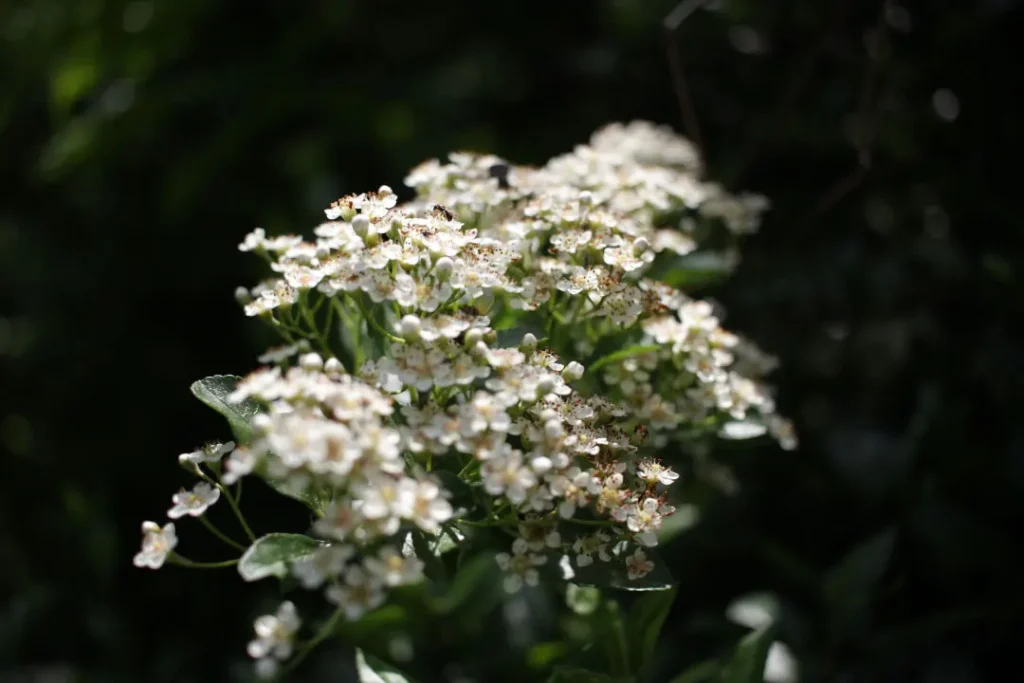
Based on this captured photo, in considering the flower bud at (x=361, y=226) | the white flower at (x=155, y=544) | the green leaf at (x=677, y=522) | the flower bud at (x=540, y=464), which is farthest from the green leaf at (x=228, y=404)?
the green leaf at (x=677, y=522)

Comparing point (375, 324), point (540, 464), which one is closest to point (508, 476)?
Result: point (540, 464)

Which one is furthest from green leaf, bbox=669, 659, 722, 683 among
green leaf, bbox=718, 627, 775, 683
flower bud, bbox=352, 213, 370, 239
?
Result: flower bud, bbox=352, 213, 370, 239

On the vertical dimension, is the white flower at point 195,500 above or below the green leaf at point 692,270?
below

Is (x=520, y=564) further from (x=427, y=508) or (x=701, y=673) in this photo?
(x=701, y=673)

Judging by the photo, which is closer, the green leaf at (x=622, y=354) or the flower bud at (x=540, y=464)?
the flower bud at (x=540, y=464)

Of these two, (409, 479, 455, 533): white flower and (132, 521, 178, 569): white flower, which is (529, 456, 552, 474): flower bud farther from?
(132, 521, 178, 569): white flower

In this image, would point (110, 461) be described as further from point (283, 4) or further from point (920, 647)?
point (920, 647)

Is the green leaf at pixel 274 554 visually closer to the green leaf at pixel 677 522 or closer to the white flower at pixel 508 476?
the white flower at pixel 508 476

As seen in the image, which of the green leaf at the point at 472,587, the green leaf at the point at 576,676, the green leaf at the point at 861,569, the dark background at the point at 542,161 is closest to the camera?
the green leaf at the point at 576,676
